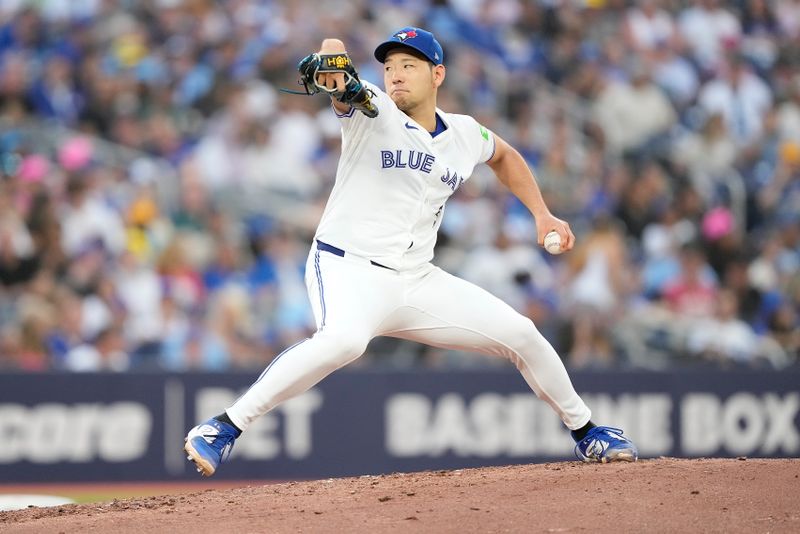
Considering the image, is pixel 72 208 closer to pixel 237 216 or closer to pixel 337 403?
pixel 237 216

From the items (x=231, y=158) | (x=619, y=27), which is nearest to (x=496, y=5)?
(x=619, y=27)

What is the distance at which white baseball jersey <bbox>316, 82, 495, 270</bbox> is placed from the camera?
5793mm

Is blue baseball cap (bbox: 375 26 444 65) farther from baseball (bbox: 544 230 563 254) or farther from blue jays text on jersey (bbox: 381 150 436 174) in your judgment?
baseball (bbox: 544 230 563 254)

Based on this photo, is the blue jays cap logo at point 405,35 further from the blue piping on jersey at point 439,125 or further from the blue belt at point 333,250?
the blue belt at point 333,250

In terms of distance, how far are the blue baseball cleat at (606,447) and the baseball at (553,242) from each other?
108 centimetres

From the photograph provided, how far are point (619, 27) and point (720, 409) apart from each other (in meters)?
5.44

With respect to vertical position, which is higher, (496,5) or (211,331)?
(496,5)

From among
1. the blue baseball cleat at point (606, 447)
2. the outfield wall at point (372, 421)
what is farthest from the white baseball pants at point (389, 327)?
the outfield wall at point (372, 421)

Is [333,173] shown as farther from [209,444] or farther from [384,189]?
[209,444]

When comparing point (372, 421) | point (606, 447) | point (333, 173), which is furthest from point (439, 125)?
point (333, 173)

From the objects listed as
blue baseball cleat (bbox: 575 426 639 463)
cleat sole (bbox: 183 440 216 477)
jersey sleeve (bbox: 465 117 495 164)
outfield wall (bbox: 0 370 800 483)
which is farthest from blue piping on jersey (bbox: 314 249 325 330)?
outfield wall (bbox: 0 370 800 483)

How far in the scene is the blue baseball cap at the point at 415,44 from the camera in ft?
19.4

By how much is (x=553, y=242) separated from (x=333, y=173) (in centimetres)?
648

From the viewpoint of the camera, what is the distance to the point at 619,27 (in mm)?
14742
